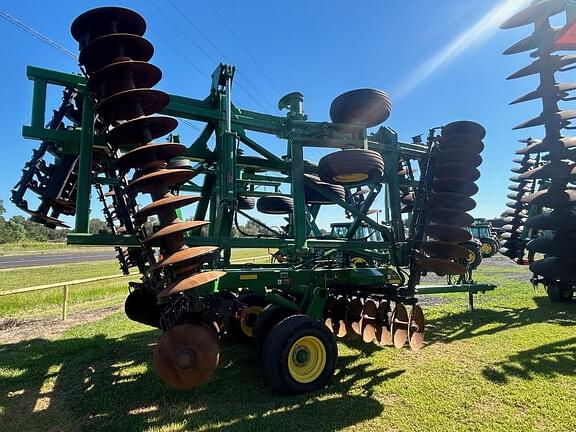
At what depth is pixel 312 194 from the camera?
7574 millimetres

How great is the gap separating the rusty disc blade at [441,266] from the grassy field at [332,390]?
3.89 ft

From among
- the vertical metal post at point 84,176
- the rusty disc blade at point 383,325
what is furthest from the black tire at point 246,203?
the vertical metal post at point 84,176

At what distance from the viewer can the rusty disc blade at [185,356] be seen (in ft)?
10.4

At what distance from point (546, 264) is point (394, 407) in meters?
2.24

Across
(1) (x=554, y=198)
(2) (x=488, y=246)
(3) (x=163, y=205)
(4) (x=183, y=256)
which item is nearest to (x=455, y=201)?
(1) (x=554, y=198)

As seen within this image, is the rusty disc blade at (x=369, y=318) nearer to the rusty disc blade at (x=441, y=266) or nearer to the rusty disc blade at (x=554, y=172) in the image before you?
the rusty disc blade at (x=441, y=266)

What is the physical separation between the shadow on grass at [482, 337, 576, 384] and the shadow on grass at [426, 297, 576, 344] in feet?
3.26

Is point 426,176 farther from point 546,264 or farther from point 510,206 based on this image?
point 510,206

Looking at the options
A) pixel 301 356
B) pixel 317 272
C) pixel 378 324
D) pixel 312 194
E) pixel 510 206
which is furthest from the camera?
pixel 510 206

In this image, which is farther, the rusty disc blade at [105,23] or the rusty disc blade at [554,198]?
the rusty disc blade at [554,198]

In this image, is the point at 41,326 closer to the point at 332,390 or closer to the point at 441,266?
the point at 332,390

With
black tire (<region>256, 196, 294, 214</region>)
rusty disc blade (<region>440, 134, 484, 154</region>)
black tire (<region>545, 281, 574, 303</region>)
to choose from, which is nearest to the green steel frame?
rusty disc blade (<region>440, 134, 484, 154</region>)

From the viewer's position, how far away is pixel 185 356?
10.4ft

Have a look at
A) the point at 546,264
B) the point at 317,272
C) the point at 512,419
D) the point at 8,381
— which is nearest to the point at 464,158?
the point at 546,264
